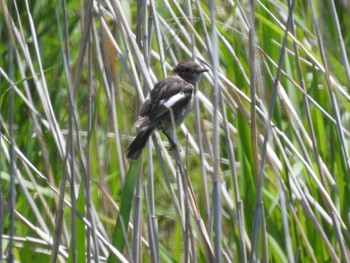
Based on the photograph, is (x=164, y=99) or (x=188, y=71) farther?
(x=188, y=71)

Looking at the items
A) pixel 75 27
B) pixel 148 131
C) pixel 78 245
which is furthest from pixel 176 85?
pixel 75 27

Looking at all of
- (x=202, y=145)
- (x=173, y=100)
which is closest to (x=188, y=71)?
(x=173, y=100)

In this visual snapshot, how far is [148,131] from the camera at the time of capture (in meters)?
3.28

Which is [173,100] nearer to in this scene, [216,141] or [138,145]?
[138,145]

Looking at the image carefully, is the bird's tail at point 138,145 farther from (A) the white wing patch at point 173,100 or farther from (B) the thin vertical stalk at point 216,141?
(B) the thin vertical stalk at point 216,141

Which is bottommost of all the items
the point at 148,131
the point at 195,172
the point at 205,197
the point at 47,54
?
the point at 195,172

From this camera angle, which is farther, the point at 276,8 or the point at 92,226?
the point at 276,8

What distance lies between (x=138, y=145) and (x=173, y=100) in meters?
0.52

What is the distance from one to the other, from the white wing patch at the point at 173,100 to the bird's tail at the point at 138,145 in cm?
26

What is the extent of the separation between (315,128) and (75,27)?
6.19ft

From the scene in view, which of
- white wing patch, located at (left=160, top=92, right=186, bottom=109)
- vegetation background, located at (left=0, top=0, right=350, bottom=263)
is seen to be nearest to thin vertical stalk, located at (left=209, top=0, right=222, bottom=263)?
vegetation background, located at (left=0, top=0, right=350, bottom=263)

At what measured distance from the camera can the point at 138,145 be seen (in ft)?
10.4

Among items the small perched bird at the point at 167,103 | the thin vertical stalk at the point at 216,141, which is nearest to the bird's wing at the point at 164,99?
the small perched bird at the point at 167,103

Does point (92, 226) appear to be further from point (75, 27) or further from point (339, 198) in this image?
point (75, 27)
